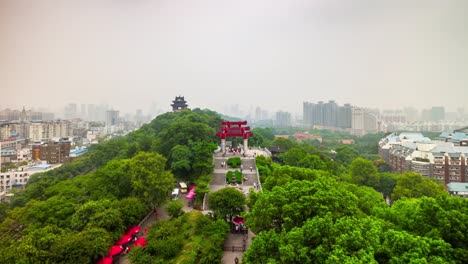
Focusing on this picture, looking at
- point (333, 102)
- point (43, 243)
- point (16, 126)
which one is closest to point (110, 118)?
point (16, 126)

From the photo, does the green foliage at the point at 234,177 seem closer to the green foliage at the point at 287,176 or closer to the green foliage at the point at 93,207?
the green foliage at the point at 93,207

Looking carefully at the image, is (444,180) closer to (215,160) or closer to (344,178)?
(344,178)

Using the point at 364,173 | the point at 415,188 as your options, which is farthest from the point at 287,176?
the point at 364,173

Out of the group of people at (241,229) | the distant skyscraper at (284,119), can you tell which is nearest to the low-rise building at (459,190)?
the group of people at (241,229)

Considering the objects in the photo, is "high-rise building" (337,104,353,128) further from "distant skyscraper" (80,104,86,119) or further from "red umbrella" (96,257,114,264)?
"distant skyscraper" (80,104,86,119)

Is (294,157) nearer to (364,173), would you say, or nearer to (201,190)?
(364,173)

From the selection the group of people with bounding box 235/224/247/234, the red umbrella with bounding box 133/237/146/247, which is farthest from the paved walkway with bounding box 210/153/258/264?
the red umbrella with bounding box 133/237/146/247

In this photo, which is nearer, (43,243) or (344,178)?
(43,243)
